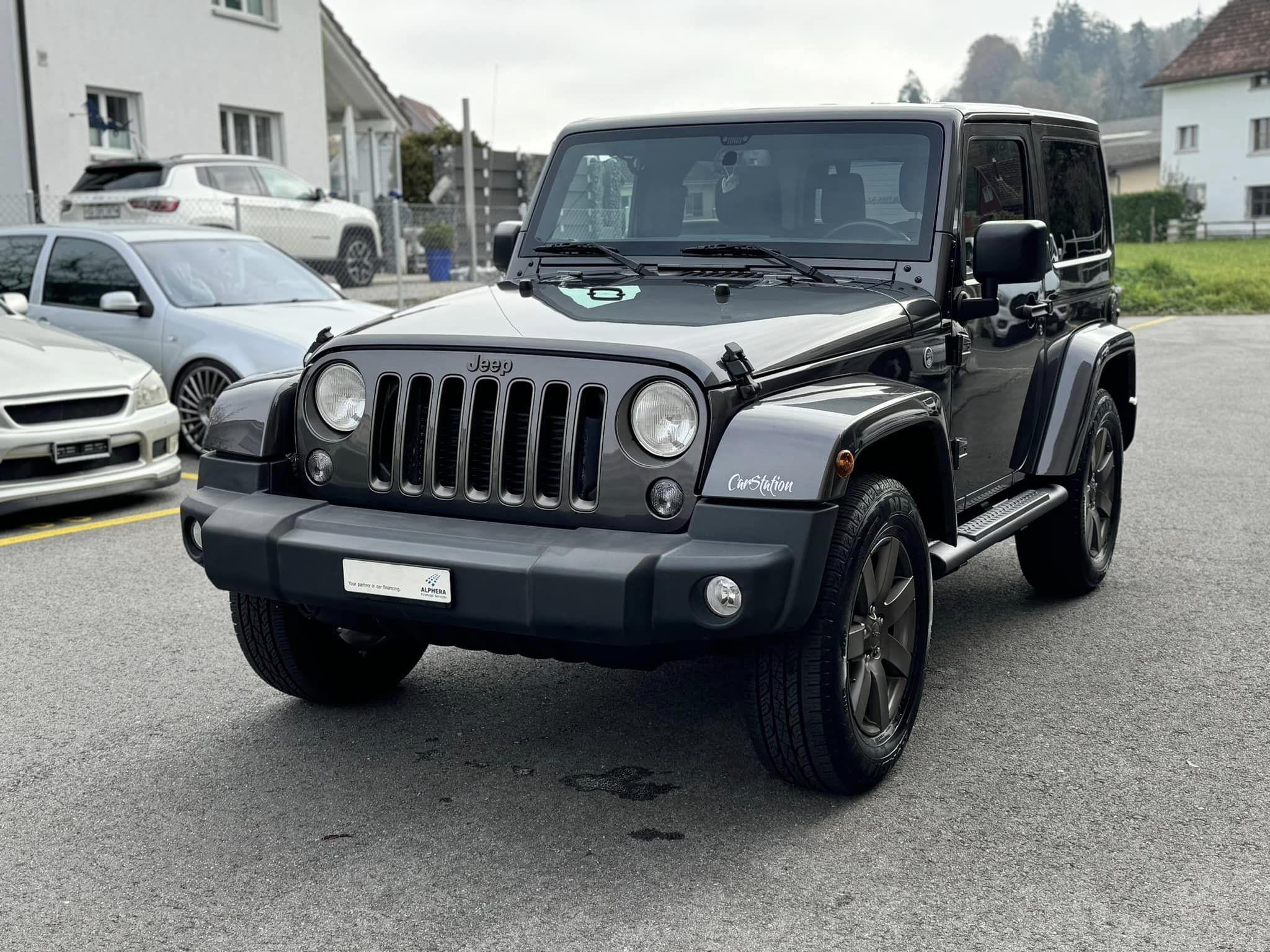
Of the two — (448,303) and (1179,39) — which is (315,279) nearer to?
(448,303)

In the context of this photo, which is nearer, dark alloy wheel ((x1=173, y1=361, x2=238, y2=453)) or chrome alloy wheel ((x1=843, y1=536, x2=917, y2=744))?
chrome alloy wheel ((x1=843, y1=536, x2=917, y2=744))

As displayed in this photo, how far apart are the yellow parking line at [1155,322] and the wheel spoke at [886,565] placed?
18.7 m

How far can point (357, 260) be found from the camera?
20078 mm

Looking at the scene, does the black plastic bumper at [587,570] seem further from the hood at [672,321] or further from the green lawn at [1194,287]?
the green lawn at [1194,287]

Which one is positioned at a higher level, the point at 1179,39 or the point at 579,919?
the point at 1179,39

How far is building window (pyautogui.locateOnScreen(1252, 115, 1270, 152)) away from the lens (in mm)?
60122

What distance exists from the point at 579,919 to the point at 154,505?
5.88 m

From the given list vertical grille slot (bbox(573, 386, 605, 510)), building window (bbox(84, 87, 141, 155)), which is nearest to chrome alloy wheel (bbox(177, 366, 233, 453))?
vertical grille slot (bbox(573, 386, 605, 510))

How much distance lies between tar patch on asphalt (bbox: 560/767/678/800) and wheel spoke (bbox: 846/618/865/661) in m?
0.65

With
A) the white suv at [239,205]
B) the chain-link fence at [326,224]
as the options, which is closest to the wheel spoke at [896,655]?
the chain-link fence at [326,224]

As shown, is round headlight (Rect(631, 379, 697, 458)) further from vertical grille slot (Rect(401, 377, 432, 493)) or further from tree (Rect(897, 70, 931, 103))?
tree (Rect(897, 70, 931, 103))

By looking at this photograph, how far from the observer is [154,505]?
8.38 meters

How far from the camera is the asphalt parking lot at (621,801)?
323cm

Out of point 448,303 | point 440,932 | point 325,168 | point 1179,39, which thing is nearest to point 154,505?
point 448,303
